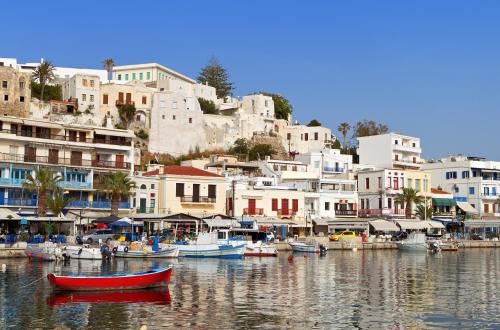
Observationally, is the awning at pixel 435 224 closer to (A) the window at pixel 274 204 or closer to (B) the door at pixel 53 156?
(A) the window at pixel 274 204

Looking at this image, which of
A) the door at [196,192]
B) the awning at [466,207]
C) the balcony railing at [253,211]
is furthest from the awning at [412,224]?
the door at [196,192]

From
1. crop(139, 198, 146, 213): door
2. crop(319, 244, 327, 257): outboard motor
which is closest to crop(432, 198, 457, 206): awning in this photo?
crop(319, 244, 327, 257): outboard motor

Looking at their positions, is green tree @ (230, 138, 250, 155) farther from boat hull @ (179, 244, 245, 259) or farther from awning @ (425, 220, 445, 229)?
boat hull @ (179, 244, 245, 259)

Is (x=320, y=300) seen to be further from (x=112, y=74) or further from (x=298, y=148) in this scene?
(x=112, y=74)

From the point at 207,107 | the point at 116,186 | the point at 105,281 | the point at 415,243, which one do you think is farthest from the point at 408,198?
the point at 105,281

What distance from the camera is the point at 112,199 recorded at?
209 ft

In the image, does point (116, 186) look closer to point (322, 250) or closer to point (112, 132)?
point (112, 132)

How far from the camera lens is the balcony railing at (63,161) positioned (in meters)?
62.8

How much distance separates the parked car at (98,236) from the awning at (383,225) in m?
30.7

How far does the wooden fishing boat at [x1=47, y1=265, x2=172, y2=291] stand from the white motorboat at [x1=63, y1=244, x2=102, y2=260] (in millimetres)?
17521

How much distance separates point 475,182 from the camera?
310 feet

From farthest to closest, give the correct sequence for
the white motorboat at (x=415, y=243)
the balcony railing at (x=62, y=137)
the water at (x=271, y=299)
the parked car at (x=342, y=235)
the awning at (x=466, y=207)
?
the awning at (x=466, y=207) → the parked car at (x=342, y=235) → the white motorboat at (x=415, y=243) → the balcony railing at (x=62, y=137) → the water at (x=271, y=299)

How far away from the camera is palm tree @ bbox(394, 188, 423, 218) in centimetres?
8269

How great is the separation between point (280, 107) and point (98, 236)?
72900mm
